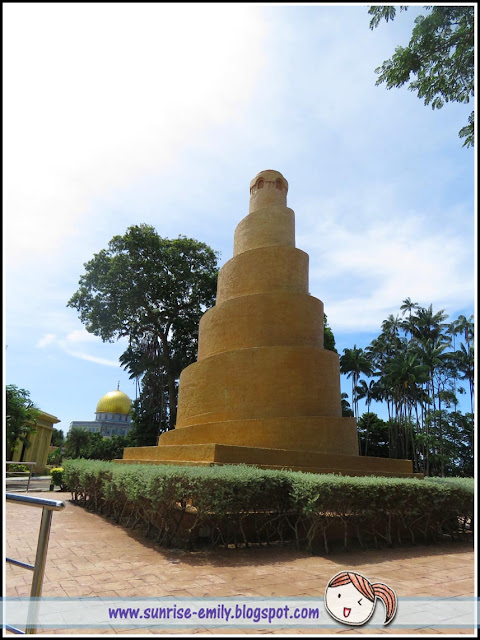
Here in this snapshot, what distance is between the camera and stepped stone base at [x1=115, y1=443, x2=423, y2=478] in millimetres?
9141

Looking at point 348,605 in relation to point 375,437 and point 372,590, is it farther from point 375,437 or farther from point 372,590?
point 375,437

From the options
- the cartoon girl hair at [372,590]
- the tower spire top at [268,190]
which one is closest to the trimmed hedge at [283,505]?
the cartoon girl hair at [372,590]

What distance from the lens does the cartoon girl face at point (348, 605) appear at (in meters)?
4.07

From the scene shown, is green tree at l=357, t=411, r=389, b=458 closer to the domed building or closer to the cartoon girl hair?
the domed building

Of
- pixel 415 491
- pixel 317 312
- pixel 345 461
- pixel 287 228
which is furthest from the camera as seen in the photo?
pixel 287 228

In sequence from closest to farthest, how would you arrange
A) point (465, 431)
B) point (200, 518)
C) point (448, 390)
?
point (200, 518), point (465, 431), point (448, 390)

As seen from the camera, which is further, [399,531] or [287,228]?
[287,228]

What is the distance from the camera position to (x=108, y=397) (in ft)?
199

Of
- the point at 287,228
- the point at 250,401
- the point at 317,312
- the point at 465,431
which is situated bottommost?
the point at 465,431

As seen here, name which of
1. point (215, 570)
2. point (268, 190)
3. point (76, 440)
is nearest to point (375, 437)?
point (268, 190)

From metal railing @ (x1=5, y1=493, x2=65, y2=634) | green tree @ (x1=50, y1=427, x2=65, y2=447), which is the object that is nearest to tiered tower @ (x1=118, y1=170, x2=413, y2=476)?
metal railing @ (x1=5, y1=493, x2=65, y2=634)

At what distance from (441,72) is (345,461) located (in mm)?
9103

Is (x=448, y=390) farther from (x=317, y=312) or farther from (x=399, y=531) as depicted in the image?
(x=399, y=531)

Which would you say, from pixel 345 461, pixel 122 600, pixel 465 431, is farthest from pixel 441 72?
pixel 465 431
